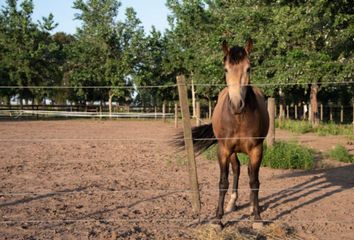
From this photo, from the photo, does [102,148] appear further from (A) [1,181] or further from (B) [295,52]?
(B) [295,52]

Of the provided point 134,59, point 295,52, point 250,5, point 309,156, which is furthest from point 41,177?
point 134,59

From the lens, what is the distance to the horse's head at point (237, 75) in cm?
448

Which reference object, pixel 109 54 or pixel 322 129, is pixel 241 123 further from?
pixel 109 54

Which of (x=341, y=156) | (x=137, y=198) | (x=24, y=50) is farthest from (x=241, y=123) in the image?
(x=24, y=50)

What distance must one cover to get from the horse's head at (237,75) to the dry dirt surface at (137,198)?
1616mm

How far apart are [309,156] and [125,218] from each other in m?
5.89

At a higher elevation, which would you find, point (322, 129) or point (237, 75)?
point (237, 75)

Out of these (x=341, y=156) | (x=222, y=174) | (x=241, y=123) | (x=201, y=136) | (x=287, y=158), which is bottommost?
(x=341, y=156)

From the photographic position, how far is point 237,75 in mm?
4617

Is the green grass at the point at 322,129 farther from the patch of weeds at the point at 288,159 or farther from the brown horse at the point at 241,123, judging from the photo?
the brown horse at the point at 241,123

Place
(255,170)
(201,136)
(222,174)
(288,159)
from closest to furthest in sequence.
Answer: (255,170) → (222,174) → (201,136) → (288,159)

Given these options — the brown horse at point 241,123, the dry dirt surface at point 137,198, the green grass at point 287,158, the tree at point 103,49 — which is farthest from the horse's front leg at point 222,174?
the tree at point 103,49

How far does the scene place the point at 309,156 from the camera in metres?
9.69

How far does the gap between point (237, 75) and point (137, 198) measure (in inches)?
108
